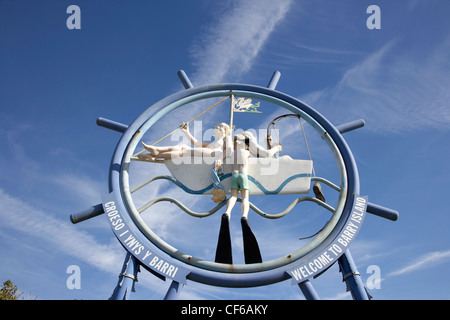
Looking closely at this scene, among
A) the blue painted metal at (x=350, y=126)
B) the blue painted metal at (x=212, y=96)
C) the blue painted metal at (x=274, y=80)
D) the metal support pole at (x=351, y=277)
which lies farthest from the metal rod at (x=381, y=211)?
the blue painted metal at (x=274, y=80)

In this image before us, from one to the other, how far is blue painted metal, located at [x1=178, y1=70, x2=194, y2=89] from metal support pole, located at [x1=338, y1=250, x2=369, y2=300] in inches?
173

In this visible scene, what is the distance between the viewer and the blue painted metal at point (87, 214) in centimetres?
698

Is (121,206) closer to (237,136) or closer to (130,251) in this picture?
(130,251)

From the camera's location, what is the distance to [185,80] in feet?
28.9

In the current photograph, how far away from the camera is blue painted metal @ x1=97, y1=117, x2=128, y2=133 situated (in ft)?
26.7

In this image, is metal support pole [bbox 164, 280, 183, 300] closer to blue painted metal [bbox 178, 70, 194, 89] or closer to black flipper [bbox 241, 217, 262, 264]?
black flipper [bbox 241, 217, 262, 264]

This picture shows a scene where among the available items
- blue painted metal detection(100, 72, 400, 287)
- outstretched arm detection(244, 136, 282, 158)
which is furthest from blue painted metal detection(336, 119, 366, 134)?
outstretched arm detection(244, 136, 282, 158)

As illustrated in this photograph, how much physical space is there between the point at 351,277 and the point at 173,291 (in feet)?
8.97

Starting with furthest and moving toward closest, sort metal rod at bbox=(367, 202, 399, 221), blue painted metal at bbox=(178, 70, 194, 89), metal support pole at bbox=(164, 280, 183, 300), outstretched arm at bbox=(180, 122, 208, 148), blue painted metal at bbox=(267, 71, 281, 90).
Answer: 1. blue painted metal at bbox=(267, 71, 281, 90)
2. blue painted metal at bbox=(178, 70, 194, 89)
3. outstretched arm at bbox=(180, 122, 208, 148)
4. metal rod at bbox=(367, 202, 399, 221)
5. metal support pole at bbox=(164, 280, 183, 300)

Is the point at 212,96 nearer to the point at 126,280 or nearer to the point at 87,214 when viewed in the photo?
the point at 87,214

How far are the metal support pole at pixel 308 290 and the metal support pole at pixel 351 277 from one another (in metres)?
0.74

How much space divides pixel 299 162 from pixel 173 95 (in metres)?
2.73
